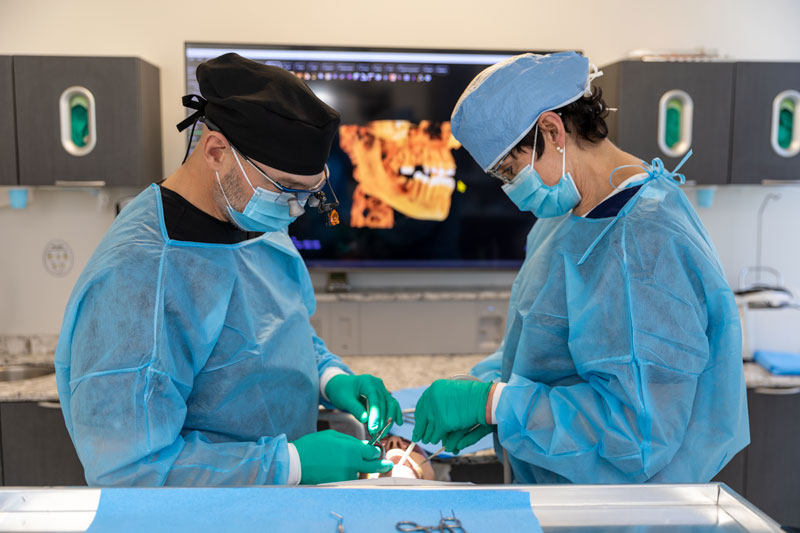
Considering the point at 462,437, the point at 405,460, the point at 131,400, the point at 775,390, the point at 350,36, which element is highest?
the point at 350,36

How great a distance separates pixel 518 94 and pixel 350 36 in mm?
2042

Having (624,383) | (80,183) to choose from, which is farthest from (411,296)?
(624,383)

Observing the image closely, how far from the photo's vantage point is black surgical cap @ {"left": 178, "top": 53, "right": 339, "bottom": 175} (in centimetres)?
119

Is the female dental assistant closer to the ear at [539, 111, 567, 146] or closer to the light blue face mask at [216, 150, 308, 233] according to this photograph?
the ear at [539, 111, 567, 146]

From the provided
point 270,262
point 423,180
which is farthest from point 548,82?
point 423,180

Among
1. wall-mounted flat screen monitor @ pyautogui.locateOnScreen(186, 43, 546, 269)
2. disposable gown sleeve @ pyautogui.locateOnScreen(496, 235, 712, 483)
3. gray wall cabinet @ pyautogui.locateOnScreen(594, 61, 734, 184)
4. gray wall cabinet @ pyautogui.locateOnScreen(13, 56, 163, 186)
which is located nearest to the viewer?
disposable gown sleeve @ pyautogui.locateOnScreen(496, 235, 712, 483)

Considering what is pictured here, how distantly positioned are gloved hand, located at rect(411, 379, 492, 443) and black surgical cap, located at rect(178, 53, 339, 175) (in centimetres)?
58

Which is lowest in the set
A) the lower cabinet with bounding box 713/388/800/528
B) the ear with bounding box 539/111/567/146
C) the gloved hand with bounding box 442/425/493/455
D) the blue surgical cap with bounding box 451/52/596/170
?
the lower cabinet with bounding box 713/388/800/528

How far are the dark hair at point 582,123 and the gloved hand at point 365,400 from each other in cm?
68

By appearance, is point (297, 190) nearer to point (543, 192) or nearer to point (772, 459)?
point (543, 192)

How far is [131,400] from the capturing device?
1071 millimetres

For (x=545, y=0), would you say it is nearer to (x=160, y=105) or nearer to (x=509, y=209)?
(x=509, y=209)

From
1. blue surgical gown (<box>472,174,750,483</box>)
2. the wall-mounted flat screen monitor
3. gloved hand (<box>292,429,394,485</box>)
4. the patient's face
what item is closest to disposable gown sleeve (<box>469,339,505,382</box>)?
the patient's face

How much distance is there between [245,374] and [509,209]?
2.10 meters
